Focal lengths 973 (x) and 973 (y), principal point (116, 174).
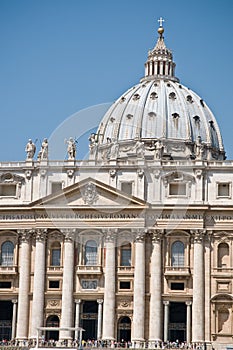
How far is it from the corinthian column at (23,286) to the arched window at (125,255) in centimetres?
908

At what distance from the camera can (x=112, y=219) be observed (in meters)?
92.9

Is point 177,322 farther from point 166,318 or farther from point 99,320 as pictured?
point 99,320

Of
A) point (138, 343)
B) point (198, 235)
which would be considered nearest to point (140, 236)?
point (198, 235)

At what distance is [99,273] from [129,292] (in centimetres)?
336

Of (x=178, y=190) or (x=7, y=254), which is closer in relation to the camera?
(x=178, y=190)

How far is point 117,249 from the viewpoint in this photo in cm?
9281

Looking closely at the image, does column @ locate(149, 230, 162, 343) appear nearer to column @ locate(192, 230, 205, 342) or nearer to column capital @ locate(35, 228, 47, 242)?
column @ locate(192, 230, 205, 342)

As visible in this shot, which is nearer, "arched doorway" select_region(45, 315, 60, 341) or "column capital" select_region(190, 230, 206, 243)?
"column capital" select_region(190, 230, 206, 243)

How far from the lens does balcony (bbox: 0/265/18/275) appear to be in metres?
93.8

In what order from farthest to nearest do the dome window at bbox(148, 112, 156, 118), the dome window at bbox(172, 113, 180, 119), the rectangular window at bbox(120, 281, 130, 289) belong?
the dome window at bbox(172, 113, 180, 119), the dome window at bbox(148, 112, 156, 118), the rectangular window at bbox(120, 281, 130, 289)

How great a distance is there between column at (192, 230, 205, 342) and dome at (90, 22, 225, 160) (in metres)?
38.5

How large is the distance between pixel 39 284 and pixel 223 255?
1768 cm

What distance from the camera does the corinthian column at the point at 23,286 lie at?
9212cm


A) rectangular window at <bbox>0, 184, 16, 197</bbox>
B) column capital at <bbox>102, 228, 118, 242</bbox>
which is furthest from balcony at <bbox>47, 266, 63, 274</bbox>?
rectangular window at <bbox>0, 184, 16, 197</bbox>
